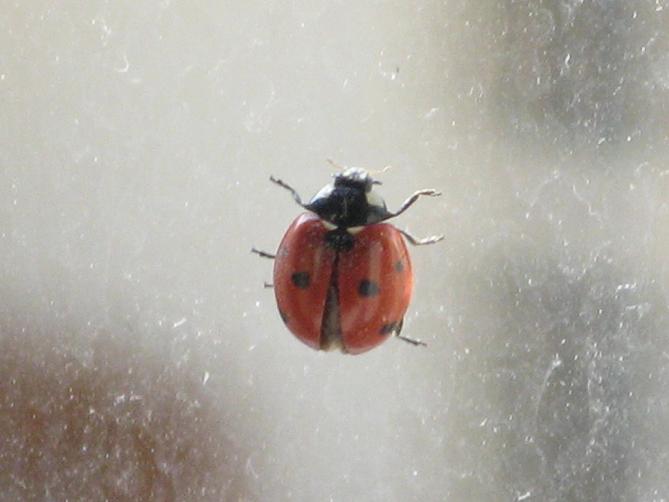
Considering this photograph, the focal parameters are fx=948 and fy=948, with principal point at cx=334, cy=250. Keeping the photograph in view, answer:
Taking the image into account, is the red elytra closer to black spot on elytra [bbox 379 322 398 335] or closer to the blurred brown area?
black spot on elytra [bbox 379 322 398 335]

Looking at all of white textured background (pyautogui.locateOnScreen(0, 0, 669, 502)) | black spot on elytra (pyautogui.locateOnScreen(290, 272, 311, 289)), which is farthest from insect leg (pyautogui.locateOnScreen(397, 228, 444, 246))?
black spot on elytra (pyautogui.locateOnScreen(290, 272, 311, 289))

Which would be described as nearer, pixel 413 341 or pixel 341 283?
pixel 341 283

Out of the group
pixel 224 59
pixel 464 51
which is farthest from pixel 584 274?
pixel 224 59

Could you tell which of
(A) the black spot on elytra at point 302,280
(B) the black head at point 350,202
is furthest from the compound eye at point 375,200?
(A) the black spot on elytra at point 302,280

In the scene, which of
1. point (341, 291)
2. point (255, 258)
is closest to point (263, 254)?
point (255, 258)

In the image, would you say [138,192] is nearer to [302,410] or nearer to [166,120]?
[166,120]

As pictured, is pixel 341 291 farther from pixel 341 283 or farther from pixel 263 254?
pixel 263 254
